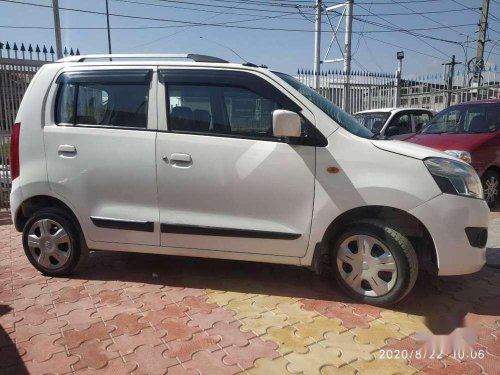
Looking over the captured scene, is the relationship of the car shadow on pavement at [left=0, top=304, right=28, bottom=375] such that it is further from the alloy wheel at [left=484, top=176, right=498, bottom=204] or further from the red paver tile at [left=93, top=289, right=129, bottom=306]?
the alloy wheel at [left=484, top=176, right=498, bottom=204]

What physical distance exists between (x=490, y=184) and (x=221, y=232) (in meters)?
5.30

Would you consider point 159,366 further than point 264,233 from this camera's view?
No

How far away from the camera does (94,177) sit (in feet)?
12.5

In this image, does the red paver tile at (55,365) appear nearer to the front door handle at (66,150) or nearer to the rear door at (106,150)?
the rear door at (106,150)

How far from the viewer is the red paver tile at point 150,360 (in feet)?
8.58

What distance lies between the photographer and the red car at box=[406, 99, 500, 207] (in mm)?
6672

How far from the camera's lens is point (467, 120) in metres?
7.36

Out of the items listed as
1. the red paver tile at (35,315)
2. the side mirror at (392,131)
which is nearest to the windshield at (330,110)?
the red paver tile at (35,315)

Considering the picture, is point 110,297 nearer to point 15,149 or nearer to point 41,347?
point 41,347

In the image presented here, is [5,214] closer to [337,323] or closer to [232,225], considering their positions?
[232,225]

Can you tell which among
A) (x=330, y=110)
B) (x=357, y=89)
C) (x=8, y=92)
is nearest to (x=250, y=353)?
(x=330, y=110)

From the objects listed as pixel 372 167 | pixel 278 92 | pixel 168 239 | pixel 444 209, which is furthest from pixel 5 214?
pixel 444 209

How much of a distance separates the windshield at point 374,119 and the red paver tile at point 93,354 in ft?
24.9

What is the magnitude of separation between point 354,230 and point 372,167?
52 cm
